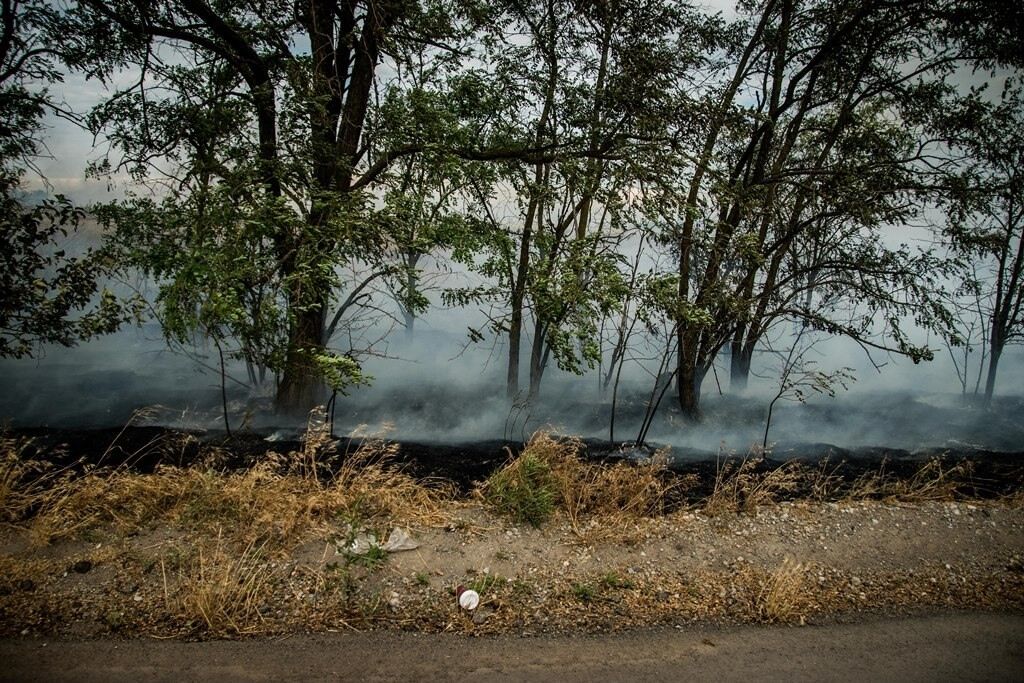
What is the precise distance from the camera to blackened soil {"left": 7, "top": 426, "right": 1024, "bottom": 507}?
7.43 metres

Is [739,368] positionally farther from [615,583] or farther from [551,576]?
[551,576]

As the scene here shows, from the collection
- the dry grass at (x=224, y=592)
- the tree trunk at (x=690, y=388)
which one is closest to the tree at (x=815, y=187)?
the tree trunk at (x=690, y=388)

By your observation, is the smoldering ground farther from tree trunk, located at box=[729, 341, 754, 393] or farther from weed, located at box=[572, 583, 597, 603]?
weed, located at box=[572, 583, 597, 603]

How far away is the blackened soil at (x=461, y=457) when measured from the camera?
24.4ft

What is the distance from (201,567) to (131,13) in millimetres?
7577

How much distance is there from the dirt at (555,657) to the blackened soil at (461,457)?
2.41 m

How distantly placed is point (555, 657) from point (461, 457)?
5046 mm

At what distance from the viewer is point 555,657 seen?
160 inches

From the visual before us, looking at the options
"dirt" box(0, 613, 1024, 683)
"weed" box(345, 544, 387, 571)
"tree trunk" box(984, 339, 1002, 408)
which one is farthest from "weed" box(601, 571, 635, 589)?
"tree trunk" box(984, 339, 1002, 408)

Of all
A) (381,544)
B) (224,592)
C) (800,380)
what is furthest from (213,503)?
(800,380)

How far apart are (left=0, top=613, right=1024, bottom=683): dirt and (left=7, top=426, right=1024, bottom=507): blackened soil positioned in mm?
2409

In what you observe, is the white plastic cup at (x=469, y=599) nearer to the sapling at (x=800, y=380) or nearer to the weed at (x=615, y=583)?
the weed at (x=615, y=583)

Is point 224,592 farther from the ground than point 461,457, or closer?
closer

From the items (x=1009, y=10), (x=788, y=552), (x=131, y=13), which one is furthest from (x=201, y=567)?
(x=1009, y=10)
